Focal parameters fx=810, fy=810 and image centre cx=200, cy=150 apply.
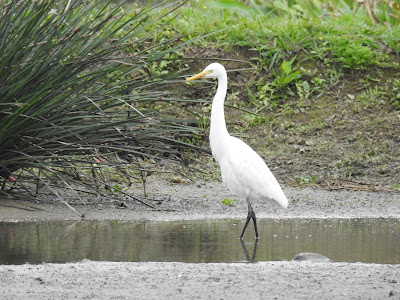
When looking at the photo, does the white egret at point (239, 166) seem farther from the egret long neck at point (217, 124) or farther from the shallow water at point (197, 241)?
the shallow water at point (197, 241)

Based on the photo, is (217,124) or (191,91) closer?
(217,124)

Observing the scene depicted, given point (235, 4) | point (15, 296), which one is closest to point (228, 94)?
point (235, 4)

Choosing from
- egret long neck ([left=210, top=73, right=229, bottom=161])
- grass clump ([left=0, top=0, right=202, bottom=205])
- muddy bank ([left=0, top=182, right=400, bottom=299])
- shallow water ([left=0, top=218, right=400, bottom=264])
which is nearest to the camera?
muddy bank ([left=0, top=182, right=400, bottom=299])

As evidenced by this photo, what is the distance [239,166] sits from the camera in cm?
687

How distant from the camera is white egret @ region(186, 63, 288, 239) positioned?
22.1ft

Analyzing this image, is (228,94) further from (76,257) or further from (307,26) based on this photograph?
(76,257)

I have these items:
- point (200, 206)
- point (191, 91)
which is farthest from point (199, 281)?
point (191, 91)

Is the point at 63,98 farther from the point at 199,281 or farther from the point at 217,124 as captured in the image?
the point at 199,281

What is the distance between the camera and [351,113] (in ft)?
31.9

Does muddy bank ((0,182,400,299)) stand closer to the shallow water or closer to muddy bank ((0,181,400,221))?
the shallow water

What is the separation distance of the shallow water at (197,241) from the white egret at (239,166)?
286 mm

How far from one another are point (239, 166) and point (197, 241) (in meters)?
1.12

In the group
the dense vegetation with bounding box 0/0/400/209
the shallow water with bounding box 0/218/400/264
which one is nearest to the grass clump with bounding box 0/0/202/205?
the dense vegetation with bounding box 0/0/400/209

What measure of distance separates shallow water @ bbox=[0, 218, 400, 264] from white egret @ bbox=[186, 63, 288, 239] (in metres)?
0.29
